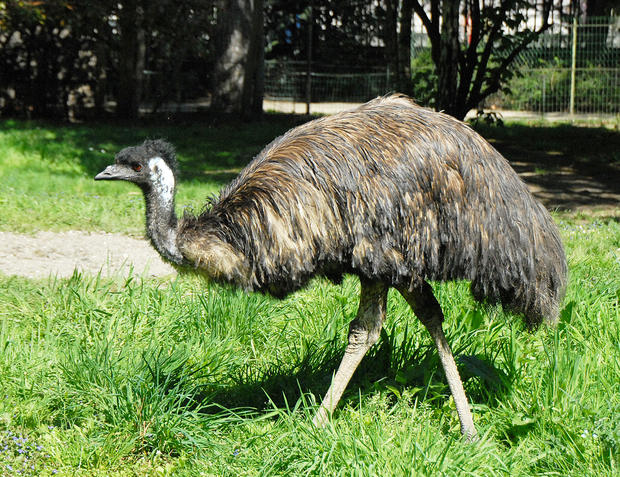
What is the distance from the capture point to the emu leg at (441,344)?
3.73 metres

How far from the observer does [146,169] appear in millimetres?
3582

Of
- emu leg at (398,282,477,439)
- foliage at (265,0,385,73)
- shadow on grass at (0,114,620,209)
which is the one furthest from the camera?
foliage at (265,0,385,73)

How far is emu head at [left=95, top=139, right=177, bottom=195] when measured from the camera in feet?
11.7

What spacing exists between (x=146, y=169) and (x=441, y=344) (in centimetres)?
150

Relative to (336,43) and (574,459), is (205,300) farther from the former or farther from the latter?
(336,43)

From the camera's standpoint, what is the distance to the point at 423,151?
3.48m

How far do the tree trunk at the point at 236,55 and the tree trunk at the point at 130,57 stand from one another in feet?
4.82

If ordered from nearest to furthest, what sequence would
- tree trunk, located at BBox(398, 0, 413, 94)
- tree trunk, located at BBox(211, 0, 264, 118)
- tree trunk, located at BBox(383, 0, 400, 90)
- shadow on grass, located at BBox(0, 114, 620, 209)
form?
shadow on grass, located at BBox(0, 114, 620, 209), tree trunk, located at BBox(211, 0, 264, 118), tree trunk, located at BBox(398, 0, 413, 94), tree trunk, located at BBox(383, 0, 400, 90)

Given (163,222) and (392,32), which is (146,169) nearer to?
(163,222)

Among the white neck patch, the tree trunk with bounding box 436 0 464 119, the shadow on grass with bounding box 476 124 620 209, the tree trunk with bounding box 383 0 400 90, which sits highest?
the tree trunk with bounding box 383 0 400 90

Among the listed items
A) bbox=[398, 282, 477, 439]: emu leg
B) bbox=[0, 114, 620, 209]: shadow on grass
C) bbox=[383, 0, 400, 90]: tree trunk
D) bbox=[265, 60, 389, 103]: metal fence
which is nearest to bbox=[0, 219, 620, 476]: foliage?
bbox=[398, 282, 477, 439]: emu leg

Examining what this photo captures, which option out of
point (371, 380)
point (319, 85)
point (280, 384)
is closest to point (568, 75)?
point (319, 85)

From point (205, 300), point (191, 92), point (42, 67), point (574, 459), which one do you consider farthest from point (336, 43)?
point (574, 459)

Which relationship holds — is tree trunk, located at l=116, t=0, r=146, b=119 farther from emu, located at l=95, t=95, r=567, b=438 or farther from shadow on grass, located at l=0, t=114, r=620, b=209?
emu, located at l=95, t=95, r=567, b=438
